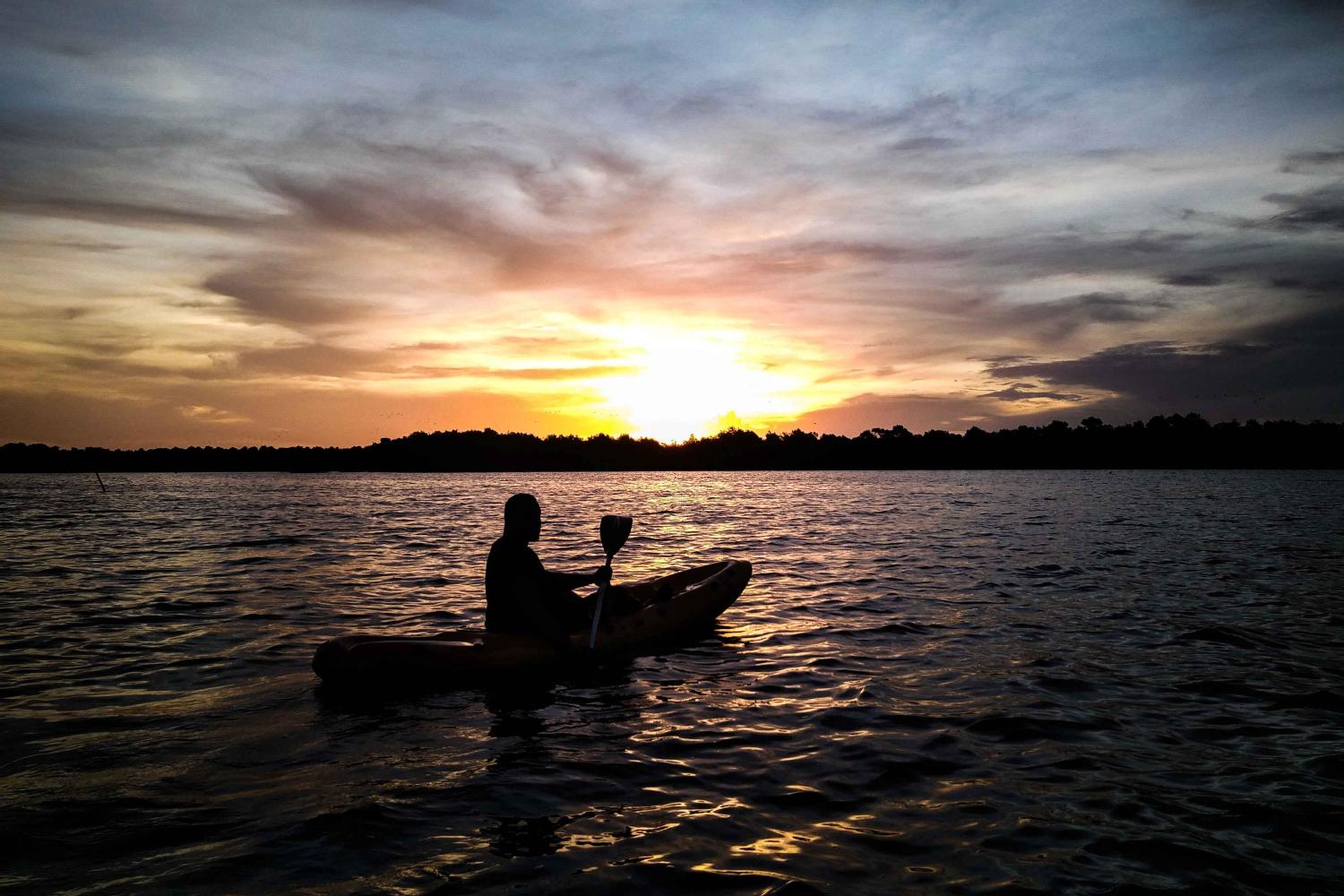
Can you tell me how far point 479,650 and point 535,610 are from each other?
2.33 feet

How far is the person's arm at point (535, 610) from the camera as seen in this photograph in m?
8.49

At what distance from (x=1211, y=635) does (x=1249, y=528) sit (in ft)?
70.7

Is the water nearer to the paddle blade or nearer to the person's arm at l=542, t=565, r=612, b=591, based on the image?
the person's arm at l=542, t=565, r=612, b=591

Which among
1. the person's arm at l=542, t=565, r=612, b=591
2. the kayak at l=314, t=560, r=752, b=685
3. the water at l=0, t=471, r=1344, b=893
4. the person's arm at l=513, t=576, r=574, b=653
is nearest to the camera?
the water at l=0, t=471, r=1344, b=893

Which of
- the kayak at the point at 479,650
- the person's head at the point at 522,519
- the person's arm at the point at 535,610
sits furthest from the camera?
the person's arm at the point at 535,610

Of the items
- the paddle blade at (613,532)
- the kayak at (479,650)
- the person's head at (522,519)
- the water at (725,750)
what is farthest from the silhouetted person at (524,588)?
the paddle blade at (613,532)

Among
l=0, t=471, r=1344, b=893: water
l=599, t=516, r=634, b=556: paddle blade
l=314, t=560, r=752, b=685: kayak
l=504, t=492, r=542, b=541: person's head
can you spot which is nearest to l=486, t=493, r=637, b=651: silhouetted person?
l=504, t=492, r=542, b=541: person's head

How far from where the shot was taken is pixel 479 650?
323 inches

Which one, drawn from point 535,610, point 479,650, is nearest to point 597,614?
point 535,610

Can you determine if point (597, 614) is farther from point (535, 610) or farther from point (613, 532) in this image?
point (613, 532)

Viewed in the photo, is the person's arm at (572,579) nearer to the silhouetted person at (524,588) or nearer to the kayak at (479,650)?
the silhouetted person at (524,588)

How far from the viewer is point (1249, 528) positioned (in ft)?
A: 88.5

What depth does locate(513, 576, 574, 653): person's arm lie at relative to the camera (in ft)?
27.9

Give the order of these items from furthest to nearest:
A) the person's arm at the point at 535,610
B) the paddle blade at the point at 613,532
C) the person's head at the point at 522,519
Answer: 1. the paddle blade at the point at 613,532
2. the person's arm at the point at 535,610
3. the person's head at the point at 522,519
